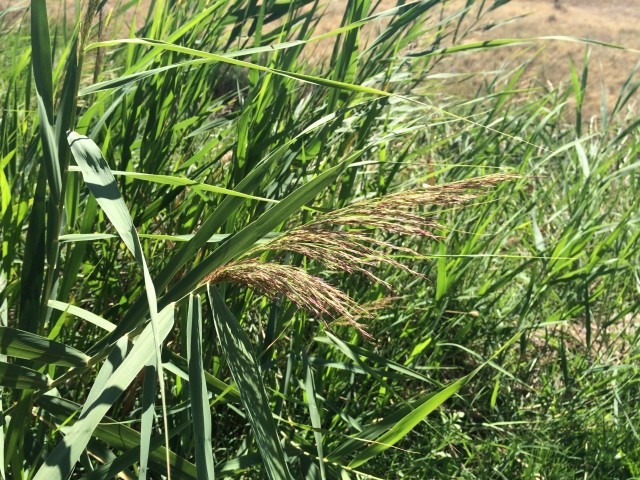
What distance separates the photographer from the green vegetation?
1.13 meters

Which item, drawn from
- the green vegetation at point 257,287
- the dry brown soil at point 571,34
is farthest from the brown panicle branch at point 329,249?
the dry brown soil at point 571,34

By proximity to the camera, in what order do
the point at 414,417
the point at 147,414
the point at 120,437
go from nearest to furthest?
the point at 147,414 → the point at 120,437 → the point at 414,417

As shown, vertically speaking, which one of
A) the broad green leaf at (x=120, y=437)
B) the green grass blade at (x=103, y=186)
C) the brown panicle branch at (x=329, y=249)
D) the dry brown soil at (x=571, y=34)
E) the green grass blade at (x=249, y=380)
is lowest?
the dry brown soil at (x=571, y=34)

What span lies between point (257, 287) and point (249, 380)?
0.15 meters

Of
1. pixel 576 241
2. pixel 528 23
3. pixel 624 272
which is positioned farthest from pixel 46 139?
pixel 528 23

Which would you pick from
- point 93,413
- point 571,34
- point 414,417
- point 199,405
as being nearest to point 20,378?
point 93,413

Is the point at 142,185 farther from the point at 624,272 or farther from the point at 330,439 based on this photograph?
the point at 624,272

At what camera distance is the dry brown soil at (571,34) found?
7184 millimetres

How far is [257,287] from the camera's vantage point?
1.08 m

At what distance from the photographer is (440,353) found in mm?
2023

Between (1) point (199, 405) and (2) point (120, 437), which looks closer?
(1) point (199, 405)

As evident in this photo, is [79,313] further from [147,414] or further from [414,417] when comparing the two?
[414,417]

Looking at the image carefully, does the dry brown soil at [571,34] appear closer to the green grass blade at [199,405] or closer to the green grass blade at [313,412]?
the green grass blade at [313,412]

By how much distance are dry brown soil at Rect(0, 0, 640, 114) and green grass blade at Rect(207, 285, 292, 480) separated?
5.56m
